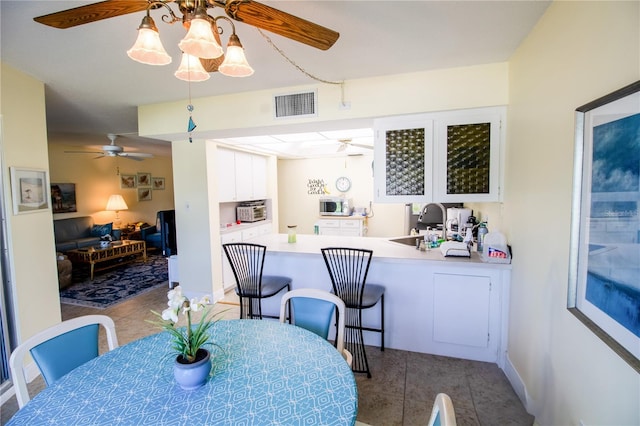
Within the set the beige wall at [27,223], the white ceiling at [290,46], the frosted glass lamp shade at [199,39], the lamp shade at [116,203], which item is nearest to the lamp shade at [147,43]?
the frosted glass lamp shade at [199,39]

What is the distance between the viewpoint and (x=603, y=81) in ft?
3.88

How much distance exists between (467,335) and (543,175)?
1.49 m

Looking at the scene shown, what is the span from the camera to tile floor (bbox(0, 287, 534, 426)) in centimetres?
194

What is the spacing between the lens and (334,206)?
19.7 feet

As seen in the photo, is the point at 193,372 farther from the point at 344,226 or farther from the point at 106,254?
the point at 106,254

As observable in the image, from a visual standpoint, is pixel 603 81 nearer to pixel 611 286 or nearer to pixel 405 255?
pixel 611 286

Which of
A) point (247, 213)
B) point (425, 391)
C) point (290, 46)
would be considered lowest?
point (425, 391)

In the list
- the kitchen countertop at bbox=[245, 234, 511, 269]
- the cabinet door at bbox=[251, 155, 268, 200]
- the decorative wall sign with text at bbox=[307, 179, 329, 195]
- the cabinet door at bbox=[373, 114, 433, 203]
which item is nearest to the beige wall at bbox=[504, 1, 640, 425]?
the kitchen countertop at bbox=[245, 234, 511, 269]

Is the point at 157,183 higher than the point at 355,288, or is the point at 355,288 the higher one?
the point at 157,183

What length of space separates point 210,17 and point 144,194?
7.88 metres

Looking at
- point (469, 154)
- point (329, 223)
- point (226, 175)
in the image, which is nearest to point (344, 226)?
point (329, 223)

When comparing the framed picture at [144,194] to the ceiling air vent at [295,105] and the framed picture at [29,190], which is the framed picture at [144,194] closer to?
the framed picture at [29,190]

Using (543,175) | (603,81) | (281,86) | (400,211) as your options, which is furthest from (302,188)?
(603,81)

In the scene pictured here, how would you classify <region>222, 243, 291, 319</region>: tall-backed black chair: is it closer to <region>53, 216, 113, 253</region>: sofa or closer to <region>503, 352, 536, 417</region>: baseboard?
<region>503, 352, 536, 417</region>: baseboard
